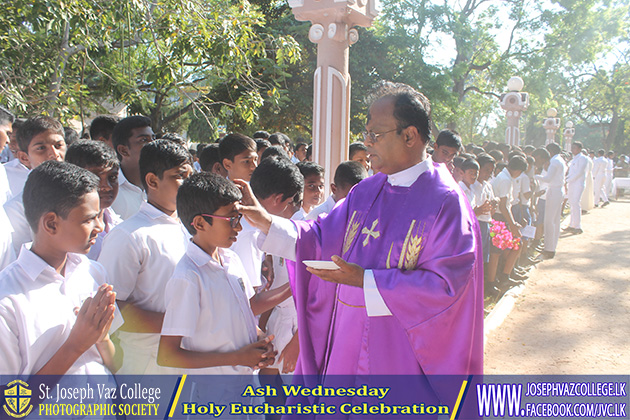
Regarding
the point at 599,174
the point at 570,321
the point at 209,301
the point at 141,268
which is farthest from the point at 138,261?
the point at 599,174

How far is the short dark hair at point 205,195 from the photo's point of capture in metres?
2.42

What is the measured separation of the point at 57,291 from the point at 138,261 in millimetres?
573

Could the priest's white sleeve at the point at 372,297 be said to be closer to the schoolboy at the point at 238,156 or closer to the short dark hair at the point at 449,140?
the schoolboy at the point at 238,156

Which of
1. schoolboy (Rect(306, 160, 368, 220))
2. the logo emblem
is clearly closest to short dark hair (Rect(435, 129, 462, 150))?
schoolboy (Rect(306, 160, 368, 220))

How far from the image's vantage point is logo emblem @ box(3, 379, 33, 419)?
178 centimetres

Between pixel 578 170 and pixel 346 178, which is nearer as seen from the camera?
pixel 346 178

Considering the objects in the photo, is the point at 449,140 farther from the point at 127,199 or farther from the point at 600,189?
the point at 600,189

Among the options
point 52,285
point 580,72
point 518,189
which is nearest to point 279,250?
point 52,285

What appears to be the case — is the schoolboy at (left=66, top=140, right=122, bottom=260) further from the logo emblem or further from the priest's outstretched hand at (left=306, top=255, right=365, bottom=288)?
the priest's outstretched hand at (left=306, top=255, right=365, bottom=288)

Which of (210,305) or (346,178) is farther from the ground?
(346,178)

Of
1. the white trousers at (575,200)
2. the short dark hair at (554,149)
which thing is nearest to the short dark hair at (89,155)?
the short dark hair at (554,149)

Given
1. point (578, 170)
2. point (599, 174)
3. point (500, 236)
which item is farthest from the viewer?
point (599, 174)

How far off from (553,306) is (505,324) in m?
1.19

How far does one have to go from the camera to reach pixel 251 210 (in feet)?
8.23
